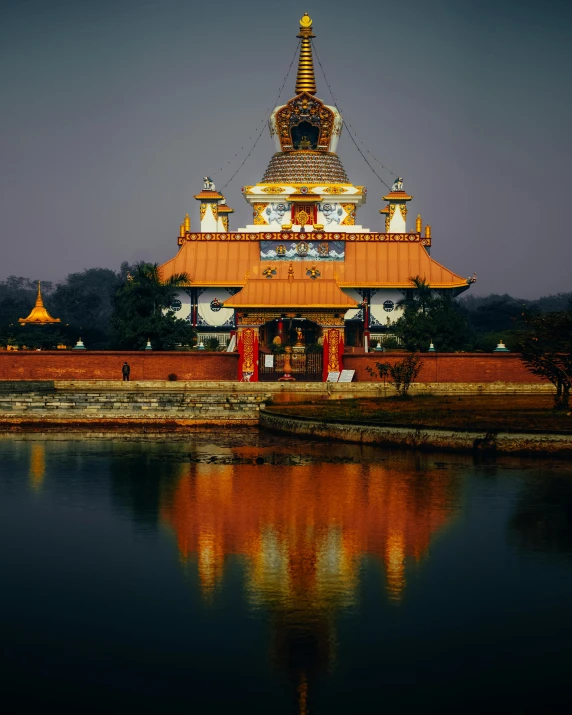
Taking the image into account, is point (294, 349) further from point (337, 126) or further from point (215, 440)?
point (337, 126)

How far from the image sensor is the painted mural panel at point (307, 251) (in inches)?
2324

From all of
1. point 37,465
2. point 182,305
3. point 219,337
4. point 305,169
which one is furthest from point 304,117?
point 37,465

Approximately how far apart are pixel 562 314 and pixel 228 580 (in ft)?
73.4

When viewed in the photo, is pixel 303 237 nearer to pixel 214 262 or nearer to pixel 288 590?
pixel 214 262

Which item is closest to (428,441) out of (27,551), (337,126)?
(27,551)

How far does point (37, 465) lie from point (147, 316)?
2401 cm

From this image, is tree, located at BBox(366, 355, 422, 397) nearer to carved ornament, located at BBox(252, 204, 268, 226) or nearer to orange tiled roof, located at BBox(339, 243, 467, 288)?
orange tiled roof, located at BBox(339, 243, 467, 288)

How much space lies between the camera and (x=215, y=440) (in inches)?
1319

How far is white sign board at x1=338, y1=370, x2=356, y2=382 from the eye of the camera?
45.7 meters

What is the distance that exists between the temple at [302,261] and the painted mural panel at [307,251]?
53 mm

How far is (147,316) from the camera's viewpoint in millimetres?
51750

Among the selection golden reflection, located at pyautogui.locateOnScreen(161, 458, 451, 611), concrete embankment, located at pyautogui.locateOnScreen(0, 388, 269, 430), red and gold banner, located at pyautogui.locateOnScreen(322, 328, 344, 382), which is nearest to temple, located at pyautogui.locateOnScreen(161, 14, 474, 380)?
red and gold banner, located at pyautogui.locateOnScreen(322, 328, 344, 382)

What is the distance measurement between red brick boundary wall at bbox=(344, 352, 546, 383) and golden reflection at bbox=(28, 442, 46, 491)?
17602 mm

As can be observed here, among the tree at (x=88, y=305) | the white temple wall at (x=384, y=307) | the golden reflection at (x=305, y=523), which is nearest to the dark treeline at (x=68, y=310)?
the tree at (x=88, y=305)
